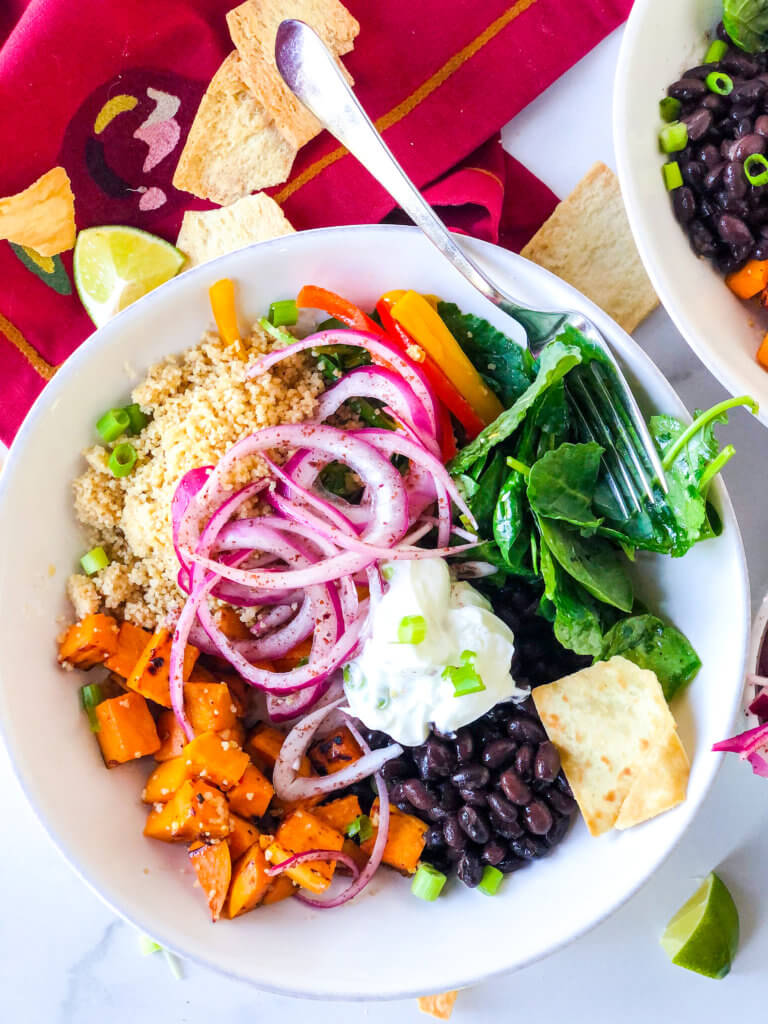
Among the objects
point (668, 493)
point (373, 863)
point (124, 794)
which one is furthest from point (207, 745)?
point (668, 493)

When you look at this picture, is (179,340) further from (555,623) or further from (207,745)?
(555,623)

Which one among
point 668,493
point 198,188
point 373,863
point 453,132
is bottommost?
point 373,863

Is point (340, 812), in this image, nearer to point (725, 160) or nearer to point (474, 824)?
point (474, 824)

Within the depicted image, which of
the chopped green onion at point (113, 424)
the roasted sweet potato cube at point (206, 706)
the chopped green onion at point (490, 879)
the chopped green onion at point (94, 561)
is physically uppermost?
the chopped green onion at point (113, 424)

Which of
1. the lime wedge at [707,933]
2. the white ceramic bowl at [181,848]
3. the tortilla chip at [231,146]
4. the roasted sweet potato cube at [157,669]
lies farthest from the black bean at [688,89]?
the lime wedge at [707,933]

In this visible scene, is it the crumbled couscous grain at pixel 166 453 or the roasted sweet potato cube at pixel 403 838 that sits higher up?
the crumbled couscous grain at pixel 166 453

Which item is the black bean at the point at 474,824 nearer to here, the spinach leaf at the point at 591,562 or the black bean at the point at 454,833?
the black bean at the point at 454,833

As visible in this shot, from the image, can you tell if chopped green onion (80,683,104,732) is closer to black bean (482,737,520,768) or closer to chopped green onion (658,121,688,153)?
black bean (482,737,520,768)

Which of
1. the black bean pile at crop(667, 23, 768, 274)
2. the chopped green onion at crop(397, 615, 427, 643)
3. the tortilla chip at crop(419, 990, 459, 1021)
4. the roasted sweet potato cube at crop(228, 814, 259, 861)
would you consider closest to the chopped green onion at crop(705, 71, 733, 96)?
the black bean pile at crop(667, 23, 768, 274)
